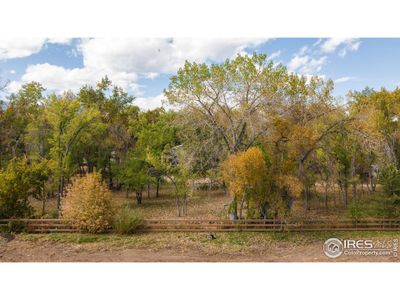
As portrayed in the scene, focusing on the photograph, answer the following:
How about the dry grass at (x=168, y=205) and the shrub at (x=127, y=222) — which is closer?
the shrub at (x=127, y=222)

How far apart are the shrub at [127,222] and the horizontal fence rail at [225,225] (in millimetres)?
435

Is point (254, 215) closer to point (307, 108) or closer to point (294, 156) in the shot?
point (294, 156)

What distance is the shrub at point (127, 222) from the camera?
15500mm

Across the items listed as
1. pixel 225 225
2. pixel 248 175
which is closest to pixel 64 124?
pixel 225 225

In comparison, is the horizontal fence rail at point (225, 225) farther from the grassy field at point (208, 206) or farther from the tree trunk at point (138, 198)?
the tree trunk at point (138, 198)

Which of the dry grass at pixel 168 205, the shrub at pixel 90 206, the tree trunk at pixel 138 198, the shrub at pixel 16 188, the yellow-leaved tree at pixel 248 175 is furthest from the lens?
the tree trunk at pixel 138 198

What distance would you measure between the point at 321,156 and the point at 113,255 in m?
11.5

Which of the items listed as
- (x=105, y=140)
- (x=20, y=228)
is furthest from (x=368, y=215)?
(x=105, y=140)

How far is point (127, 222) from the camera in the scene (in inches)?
610

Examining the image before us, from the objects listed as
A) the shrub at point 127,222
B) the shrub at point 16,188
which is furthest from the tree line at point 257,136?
the shrub at point 127,222

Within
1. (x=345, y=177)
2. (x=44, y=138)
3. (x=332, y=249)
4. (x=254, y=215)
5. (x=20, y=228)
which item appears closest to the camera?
(x=332, y=249)

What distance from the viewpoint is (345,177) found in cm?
2250

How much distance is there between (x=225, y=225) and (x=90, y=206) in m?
6.61

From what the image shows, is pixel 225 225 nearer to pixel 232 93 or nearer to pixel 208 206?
pixel 232 93
